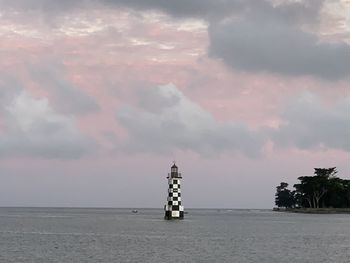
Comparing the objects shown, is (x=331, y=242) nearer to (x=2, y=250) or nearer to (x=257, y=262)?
(x=257, y=262)

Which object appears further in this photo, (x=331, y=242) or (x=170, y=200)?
(x=170, y=200)

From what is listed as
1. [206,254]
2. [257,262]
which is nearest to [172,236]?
[206,254]

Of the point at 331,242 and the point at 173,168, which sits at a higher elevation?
the point at 173,168

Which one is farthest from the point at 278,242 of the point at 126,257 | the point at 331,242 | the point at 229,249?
the point at 126,257

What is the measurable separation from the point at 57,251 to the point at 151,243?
44.0ft

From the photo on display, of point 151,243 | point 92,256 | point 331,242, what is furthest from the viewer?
point 331,242

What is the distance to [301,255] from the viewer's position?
200ft

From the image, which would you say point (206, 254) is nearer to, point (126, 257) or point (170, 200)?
point (126, 257)

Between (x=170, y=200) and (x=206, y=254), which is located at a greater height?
(x=170, y=200)

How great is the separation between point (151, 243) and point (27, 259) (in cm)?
2004

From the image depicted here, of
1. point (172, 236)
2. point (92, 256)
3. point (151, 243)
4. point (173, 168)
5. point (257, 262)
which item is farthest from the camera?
point (173, 168)

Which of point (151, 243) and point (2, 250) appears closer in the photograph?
point (2, 250)

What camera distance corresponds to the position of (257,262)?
5397 centimetres

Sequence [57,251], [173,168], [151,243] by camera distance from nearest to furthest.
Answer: [57,251], [151,243], [173,168]
